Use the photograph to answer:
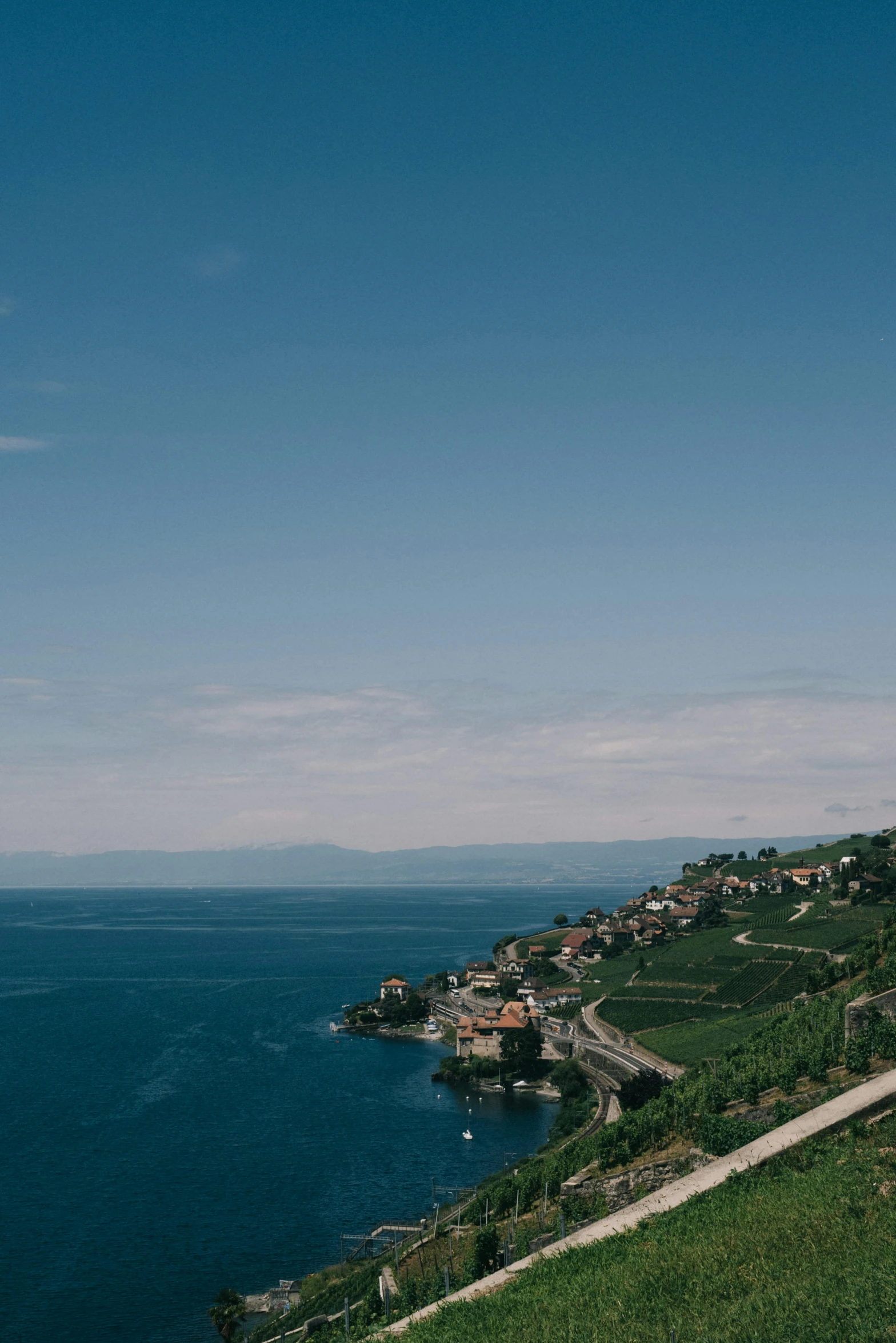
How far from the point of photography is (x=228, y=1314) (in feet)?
129

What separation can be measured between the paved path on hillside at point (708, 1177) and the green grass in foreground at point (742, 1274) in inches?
19.7

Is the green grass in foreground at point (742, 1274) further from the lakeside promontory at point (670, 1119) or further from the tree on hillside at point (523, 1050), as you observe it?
the tree on hillside at point (523, 1050)

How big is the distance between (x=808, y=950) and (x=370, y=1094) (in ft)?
154

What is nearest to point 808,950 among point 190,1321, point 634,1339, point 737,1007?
point 737,1007

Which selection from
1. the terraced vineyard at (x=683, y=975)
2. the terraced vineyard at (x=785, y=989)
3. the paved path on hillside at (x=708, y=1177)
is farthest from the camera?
the terraced vineyard at (x=683, y=975)

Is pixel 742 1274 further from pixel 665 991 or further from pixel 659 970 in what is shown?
pixel 659 970

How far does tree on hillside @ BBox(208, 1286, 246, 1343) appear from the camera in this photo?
3894 centimetres

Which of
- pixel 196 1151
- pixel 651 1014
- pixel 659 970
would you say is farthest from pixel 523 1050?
pixel 196 1151

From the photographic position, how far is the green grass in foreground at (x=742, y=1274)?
1416 centimetres

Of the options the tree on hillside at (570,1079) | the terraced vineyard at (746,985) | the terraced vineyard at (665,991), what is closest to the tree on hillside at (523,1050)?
the tree on hillside at (570,1079)

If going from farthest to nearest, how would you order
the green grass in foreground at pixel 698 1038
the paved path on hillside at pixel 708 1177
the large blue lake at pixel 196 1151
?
the green grass in foreground at pixel 698 1038 → the large blue lake at pixel 196 1151 → the paved path on hillside at pixel 708 1177

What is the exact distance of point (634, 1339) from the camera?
14.8 metres

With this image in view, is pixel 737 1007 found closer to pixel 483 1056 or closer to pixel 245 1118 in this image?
pixel 483 1056

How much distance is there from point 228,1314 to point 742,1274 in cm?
3266
